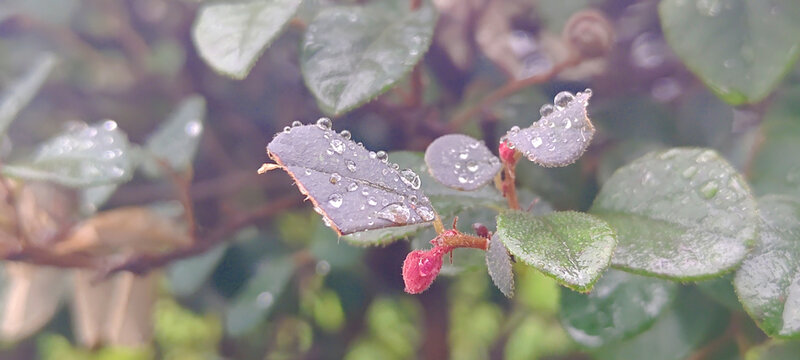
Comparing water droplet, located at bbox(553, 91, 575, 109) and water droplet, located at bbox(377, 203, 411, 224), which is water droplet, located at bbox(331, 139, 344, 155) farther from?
water droplet, located at bbox(553, 91, 575, 109)

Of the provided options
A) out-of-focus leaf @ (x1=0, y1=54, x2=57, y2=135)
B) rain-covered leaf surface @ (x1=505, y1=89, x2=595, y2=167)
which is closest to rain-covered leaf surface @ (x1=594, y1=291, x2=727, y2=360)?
rain-covered leaf surface @ (x1=505, y1=89, x2=595, y2=167)

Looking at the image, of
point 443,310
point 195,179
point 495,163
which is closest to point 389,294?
point 443,310

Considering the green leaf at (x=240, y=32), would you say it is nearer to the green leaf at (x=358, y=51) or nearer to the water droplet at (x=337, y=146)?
the green leaf at (x=358, y=51)

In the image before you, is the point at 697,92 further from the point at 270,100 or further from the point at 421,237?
the point at 270,100

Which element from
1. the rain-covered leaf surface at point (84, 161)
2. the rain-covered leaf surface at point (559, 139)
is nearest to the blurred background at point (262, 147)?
the rain-covered leaf surface at point (84, 161)

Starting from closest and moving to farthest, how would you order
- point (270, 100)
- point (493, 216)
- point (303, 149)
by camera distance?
point (303, 149) → point (493, 216) → point (270, 100)

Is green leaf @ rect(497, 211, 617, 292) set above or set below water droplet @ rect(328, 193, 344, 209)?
below

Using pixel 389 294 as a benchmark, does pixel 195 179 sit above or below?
above
